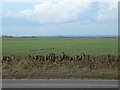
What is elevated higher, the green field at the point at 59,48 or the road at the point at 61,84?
the green field at the point at 59,48

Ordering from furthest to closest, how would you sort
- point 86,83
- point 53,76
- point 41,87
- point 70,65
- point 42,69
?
1. point 70,65
2. point 42,69
3. point 53,76
4. point 86,83
5. point 41,87

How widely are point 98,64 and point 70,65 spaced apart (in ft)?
6.59

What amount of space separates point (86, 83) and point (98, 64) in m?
6.11

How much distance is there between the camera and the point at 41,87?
9.57 m

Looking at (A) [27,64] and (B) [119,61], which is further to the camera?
(B) [119,61]

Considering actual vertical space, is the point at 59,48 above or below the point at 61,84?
above

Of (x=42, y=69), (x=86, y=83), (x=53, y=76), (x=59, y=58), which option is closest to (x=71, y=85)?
(x=86, y=83)

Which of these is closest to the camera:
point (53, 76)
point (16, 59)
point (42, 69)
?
point (53, 76)

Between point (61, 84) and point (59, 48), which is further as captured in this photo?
point (59, 48)

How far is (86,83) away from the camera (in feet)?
34.0

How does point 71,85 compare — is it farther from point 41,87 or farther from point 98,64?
point 98,64

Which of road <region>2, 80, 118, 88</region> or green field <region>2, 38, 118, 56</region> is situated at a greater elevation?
green field <region>2, 38, 118, 56</region>

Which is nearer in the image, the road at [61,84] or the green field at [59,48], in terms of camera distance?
the road at [61,84]

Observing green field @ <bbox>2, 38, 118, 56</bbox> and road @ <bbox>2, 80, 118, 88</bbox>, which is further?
green field @ <bbox>2, 38, 118, 56</bbox>
